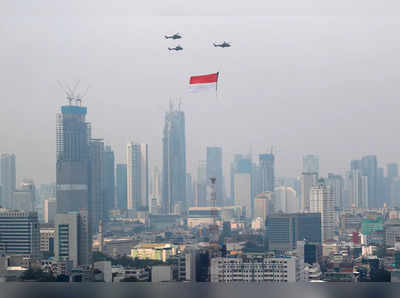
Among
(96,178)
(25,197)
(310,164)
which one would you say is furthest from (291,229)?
(96,178)

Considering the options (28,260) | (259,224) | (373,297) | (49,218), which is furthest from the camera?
(259,224)

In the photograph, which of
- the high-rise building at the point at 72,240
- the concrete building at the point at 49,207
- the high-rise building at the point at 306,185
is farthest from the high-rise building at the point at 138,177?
the high-rise building at the point at 72,240

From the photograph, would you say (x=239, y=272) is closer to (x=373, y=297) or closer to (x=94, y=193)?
(x=373, y=297)

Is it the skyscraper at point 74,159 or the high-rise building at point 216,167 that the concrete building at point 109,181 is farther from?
the high-rise building at point 216,167

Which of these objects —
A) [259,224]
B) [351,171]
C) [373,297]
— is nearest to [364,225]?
[351,171]

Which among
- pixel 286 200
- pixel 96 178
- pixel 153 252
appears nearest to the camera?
pixel 153 252

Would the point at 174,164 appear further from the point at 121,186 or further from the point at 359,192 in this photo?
the point at 359,192
